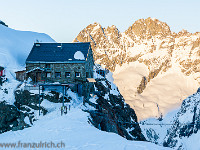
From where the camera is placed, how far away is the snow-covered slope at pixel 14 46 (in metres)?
56.9

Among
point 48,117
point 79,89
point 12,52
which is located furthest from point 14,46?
point 48,117

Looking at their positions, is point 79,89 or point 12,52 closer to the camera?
point 79,89

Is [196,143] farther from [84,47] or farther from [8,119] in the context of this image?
[8,119]

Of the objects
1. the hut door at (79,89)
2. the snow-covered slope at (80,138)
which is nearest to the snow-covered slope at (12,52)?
A: the hut door at (79,89)

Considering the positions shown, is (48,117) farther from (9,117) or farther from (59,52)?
(59,52)

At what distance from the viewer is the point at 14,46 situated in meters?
66.8

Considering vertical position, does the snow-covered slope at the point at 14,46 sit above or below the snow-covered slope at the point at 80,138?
above

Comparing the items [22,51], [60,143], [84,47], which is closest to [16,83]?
[84,47]

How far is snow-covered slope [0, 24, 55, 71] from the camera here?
56906 mm

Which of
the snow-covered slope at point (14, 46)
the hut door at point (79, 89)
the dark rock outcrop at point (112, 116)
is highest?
the snow-covered slope at point (14, 46)

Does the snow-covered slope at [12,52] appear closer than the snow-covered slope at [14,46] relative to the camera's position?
Yes

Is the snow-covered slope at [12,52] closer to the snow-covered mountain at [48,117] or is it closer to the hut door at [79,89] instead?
the snow-covered mountain at [48,117]

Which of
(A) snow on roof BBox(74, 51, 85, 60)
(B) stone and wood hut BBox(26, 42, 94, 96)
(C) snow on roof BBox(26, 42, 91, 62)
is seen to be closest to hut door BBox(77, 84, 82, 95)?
(B) stone and wood hut BBox(26, 42, 94, 96)

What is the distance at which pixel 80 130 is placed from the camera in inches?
791
